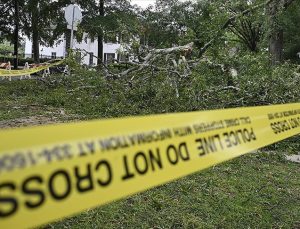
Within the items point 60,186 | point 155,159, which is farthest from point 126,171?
point 60,186

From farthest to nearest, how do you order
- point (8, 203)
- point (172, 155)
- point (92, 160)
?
point (172, 155), point (92, 160), point (8, 203)

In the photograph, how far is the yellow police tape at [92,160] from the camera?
1.30 m

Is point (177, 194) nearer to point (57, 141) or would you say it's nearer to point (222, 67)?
point (57, 141)

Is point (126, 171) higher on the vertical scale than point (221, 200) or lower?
higher

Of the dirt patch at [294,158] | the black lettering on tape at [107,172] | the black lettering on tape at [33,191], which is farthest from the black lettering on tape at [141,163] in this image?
the dirt patch at [294,158]

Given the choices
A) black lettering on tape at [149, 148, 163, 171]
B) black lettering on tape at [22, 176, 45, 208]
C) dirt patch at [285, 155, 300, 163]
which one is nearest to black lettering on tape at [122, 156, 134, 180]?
black lettering on tape at [149, 148, 163, 171]

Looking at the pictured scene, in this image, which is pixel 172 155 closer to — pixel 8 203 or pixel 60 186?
pixel 60 186

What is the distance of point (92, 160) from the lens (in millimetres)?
1526

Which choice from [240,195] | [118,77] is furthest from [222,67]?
[240,195]

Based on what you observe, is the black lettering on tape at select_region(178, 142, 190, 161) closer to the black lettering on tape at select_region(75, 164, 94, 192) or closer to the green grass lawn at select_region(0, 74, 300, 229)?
the black lettering on tape at select_region(75, 164, 94, 192)

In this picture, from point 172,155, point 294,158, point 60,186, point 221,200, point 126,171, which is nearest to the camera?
point 60,186

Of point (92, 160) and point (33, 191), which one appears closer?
point (33, 191)

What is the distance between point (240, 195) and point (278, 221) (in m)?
0.58

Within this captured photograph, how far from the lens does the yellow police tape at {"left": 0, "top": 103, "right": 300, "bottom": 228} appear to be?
4.28 ft
